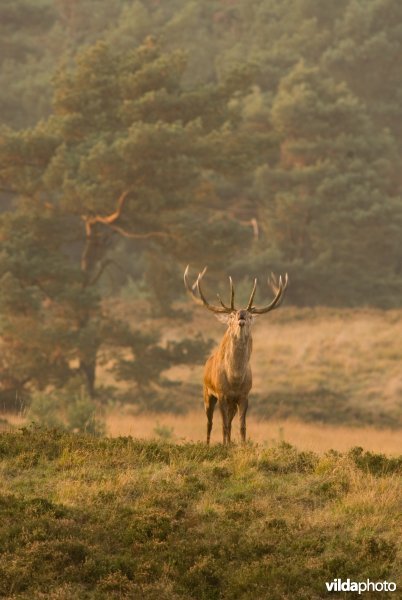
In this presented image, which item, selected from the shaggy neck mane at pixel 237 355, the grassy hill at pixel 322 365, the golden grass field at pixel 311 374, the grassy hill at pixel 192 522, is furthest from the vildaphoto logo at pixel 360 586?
the grassy hill at pixel 322 365

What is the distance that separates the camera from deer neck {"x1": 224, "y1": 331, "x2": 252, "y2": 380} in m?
14.6

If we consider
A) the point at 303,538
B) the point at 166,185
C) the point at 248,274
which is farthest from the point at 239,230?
the point at 303,538

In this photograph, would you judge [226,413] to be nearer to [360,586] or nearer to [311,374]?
[360,586]

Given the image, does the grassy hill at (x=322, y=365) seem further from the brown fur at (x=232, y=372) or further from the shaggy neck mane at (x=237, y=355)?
the shaggy neck mane at (x=237, y=355)

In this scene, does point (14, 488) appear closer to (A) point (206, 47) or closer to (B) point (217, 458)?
(B) point (217, 458)

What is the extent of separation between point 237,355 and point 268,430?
1432 cm

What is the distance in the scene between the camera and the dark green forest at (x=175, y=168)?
110ft

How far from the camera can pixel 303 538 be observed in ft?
36.3

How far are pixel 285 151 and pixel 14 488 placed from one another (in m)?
39.5

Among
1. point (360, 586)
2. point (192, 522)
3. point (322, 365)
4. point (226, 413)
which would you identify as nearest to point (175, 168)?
point (322, 365)

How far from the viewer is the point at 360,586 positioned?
399 inches

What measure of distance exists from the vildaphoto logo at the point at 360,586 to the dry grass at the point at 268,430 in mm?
14998

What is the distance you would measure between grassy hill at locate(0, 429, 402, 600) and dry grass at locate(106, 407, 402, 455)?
11908 millimetres

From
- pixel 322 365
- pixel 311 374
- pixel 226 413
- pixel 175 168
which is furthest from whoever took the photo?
pixel 322 365
